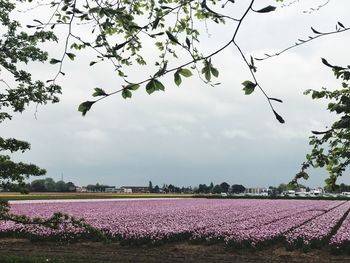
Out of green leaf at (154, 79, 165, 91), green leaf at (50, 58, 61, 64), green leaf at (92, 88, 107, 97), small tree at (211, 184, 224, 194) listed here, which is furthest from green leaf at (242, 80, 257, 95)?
small tree at (211, 184, 224, 194)

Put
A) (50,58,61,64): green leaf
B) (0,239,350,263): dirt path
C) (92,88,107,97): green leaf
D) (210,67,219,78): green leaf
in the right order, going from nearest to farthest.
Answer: (92,88,107,97): green leaf
(210,67,219,78): green leaf
(50,58,61,64): green leaf
(0,239,350,263): dirt path

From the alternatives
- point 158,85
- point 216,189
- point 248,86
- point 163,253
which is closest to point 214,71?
point 248,86

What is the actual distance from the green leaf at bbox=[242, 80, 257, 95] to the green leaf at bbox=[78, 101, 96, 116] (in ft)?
2.94

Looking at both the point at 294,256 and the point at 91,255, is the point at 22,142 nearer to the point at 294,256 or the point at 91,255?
the point at 91,255

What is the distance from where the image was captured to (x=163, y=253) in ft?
50.0

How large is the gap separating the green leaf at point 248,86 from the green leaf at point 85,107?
0.90 metres

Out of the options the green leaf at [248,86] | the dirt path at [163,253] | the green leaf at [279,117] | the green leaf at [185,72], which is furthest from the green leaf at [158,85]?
the dirt path at [163,253]

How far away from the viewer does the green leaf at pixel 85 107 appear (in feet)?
9.18

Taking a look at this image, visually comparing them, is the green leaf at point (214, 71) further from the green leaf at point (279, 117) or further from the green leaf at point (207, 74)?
the green leaf at point (279, 117)

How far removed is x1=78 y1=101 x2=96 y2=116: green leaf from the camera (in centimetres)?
280

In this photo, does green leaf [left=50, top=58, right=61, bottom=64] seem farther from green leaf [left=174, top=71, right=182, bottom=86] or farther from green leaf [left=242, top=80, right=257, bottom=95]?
green leaf [left=242, top=80, right=257, bottom=95]

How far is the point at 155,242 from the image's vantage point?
16.9 metres

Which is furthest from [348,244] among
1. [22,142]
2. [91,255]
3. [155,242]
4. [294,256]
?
[22,142]

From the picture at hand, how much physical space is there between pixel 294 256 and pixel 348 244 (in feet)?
6.27
